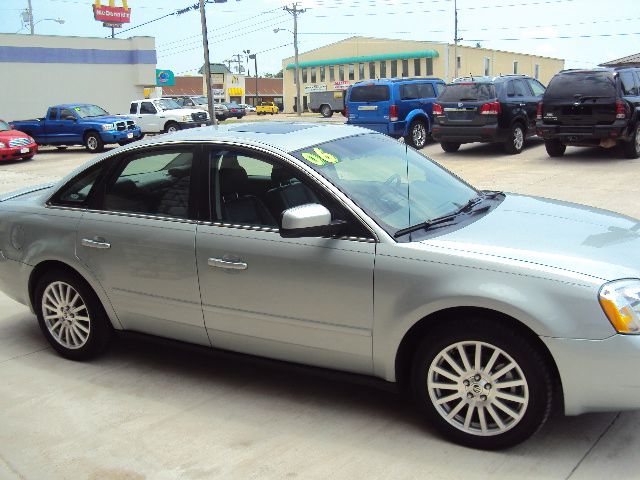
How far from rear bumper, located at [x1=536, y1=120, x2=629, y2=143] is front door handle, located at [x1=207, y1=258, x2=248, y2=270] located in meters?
11.4

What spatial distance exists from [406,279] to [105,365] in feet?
7.70

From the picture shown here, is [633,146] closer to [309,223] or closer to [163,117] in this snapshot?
[309,223]

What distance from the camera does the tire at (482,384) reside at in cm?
307

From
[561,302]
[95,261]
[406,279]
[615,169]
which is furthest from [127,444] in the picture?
[615,169]

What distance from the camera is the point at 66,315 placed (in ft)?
15.1

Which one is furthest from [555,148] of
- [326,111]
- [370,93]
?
[326,111]

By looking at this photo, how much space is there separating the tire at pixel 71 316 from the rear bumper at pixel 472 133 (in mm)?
12312

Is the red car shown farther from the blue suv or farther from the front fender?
the front fender

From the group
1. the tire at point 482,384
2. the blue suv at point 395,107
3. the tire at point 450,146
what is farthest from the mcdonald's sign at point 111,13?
the tire at point 482,384

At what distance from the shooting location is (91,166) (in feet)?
14.9

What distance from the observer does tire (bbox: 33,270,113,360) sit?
446cm

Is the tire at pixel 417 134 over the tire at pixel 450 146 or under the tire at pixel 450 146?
over

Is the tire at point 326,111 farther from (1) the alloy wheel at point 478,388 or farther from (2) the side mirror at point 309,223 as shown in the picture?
(1) the alloy wheel at point 478,388

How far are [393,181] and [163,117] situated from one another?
83.3ft
